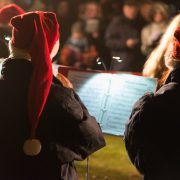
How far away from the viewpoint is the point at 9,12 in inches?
99.9

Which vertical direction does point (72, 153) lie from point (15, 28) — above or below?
below

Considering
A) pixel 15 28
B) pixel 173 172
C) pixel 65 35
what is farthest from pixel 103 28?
pixel 173 172

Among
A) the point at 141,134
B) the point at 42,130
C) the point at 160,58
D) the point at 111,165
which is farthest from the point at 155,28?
the point at 42,130

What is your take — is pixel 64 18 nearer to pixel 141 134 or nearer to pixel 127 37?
pixel 127 37

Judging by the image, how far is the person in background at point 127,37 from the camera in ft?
10.2

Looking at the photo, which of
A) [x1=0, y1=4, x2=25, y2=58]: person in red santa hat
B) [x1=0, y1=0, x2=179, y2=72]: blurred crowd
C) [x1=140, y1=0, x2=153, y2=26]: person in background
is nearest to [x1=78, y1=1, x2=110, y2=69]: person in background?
[x1=0, y1=0, x2=179, y2=72]: blurred crowd

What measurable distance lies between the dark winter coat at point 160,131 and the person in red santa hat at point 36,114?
0.23m

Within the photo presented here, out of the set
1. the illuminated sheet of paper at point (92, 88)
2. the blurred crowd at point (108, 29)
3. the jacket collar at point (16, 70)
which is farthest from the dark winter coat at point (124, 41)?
the jacket collar at point (16, 70)

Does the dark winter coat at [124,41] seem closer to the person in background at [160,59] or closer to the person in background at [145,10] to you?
the person in background at [145,10]

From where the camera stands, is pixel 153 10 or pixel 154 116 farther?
pixel 153 10

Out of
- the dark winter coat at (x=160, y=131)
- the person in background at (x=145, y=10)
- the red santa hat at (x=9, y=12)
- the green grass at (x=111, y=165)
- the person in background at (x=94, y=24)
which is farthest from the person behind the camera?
the person in background at (x=94, y=24)

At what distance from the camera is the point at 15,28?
190cm

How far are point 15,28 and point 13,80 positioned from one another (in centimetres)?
25

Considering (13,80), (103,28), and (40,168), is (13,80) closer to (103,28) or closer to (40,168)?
(40,168)
